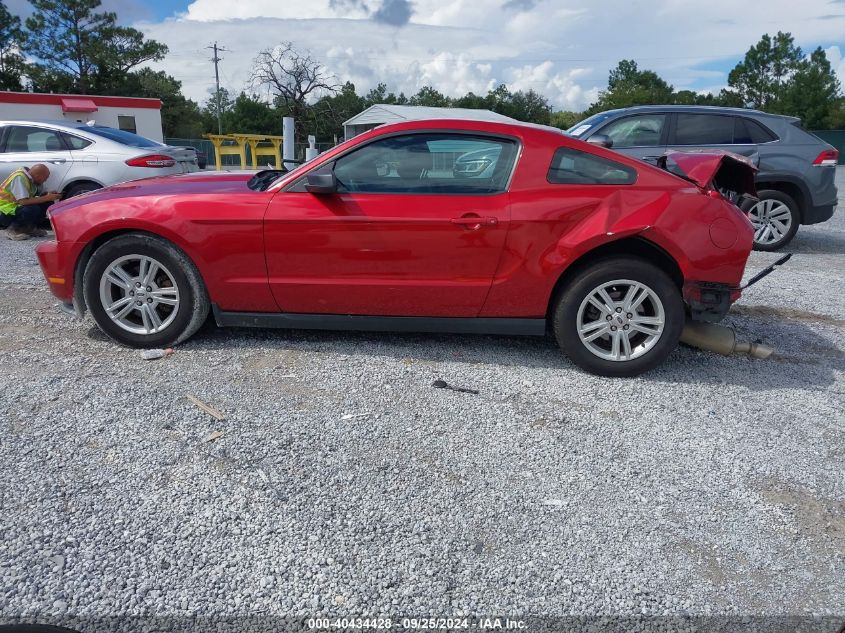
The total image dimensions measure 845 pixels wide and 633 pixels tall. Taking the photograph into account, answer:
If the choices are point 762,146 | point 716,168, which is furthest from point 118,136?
point 762,146

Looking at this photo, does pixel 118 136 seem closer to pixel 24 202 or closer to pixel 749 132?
pixel 24 202

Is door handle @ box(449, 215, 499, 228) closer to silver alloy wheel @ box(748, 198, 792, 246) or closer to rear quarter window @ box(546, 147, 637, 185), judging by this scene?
rear quarter window @ box(546, 147, 637, 185)

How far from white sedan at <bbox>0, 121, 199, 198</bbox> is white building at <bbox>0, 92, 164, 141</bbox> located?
15514 millimetres

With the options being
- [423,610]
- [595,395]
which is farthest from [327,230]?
[423,610]

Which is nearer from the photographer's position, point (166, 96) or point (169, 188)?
point (169, 188)

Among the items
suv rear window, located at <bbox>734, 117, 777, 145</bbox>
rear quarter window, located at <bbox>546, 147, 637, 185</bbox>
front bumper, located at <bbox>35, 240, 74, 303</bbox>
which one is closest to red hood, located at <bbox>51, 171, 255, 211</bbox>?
front bumper, located at <bbox>35, 240, 74, 303</bbox>

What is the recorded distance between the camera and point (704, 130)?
331 inches

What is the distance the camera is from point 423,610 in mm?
2186

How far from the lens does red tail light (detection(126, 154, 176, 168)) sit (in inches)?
350

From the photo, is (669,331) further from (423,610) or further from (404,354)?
(423,610)

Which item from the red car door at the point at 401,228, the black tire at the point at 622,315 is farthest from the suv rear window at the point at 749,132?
the red car door at the point at 401,228

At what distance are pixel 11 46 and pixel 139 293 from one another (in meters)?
62.6

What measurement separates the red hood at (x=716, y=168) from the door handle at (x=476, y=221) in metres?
1.34

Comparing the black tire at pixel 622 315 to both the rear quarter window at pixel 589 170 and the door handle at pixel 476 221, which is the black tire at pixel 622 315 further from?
the door handle at pixel 476 221
